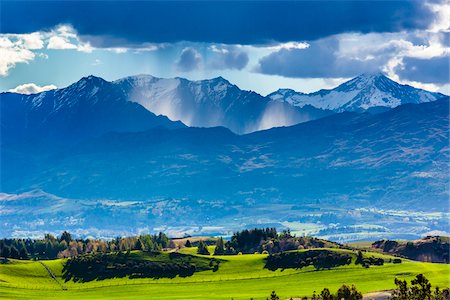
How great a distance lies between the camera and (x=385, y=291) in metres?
199

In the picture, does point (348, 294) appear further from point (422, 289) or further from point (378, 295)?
point (378, 295)

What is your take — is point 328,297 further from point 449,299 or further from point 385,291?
point 385,291

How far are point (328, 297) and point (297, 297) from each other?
65.8 meters

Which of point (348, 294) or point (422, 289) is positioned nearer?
point (422, 289)

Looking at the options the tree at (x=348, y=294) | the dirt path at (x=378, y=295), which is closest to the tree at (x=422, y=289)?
the tree at (x=348, y=294)

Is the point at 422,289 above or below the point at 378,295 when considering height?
below

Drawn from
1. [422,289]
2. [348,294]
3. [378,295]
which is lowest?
[348,294]

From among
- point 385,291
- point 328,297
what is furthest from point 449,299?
point 328,297

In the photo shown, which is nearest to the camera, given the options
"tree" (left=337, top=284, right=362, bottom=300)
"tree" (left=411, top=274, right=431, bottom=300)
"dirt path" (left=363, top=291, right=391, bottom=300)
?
"tree" (left=411, top=274, right=431, bottom=300)

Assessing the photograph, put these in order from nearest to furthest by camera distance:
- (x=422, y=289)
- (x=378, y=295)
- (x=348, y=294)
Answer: (x=422, y=289), (x=348, y=294), (x=378, y=295)

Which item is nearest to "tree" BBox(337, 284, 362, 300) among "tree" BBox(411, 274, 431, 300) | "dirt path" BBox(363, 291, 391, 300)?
"tree" BBox(411, 274, 431, 300)

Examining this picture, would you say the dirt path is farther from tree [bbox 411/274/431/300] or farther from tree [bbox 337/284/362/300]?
tree [bbox 411/274/431/300]

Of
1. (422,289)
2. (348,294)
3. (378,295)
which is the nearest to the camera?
(422,289)

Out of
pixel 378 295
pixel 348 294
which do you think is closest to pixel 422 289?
pixel 348 294
